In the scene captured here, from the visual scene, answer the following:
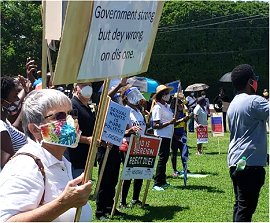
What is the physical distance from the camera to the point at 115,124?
7.93 metres

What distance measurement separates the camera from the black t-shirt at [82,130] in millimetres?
6691

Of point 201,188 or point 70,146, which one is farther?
point 201,188

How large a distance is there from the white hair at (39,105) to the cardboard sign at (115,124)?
429cm

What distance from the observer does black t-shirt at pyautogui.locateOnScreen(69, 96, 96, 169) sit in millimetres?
6691

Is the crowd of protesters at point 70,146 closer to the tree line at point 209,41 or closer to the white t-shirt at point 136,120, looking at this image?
the white t-shirt at point 136,120

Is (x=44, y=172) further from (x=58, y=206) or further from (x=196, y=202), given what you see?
(x=196, y=202)

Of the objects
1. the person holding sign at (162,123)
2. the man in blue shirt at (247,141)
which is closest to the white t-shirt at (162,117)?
the person holding sign at (162,123)

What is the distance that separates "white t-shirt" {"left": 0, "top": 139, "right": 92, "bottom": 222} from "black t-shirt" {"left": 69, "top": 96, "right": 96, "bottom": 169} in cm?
333

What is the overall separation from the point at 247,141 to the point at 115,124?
1900 mm

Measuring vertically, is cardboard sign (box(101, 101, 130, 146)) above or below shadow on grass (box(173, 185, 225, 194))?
above

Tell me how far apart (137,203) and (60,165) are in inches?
248

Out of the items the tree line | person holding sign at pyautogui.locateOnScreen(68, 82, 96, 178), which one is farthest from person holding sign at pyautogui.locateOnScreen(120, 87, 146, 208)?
the tree line

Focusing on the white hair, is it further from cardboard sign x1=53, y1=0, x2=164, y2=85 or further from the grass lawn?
the grass lawn

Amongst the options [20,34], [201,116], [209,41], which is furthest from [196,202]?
[209,41]
